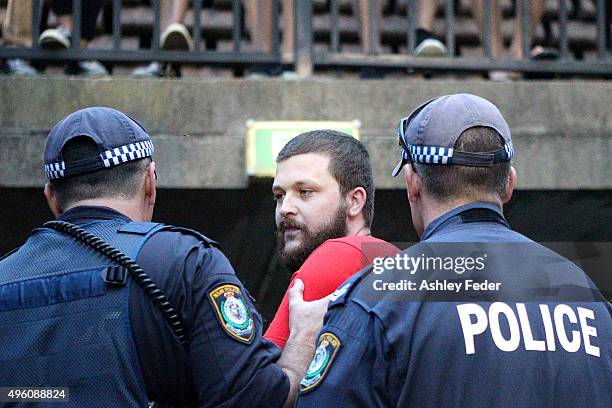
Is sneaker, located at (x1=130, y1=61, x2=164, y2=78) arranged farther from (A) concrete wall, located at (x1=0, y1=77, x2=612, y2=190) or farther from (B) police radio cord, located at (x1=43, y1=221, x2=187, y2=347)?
(B) police radio cord, located at (x1=43, y1=221, x2=187, y2=347)

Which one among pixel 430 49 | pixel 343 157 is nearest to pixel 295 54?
pixel 430 49

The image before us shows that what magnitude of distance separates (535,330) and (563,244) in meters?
4.26

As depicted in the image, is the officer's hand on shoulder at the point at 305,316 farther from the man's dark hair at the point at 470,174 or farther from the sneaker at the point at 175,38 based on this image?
the sneaker at the point at 175,38

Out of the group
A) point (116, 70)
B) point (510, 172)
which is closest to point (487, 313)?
point (510, 172)

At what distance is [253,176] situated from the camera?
5652 millimetres

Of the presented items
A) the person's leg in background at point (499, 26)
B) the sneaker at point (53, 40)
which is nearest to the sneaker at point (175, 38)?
the sneaker at point (53, 40)

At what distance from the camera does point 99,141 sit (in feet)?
9.72

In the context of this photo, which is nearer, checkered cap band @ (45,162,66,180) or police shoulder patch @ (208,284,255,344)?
police shoulder patch @ (208,284,255,344)

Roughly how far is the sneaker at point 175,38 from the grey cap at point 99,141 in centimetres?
308

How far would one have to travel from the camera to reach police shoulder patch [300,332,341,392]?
2473 mm

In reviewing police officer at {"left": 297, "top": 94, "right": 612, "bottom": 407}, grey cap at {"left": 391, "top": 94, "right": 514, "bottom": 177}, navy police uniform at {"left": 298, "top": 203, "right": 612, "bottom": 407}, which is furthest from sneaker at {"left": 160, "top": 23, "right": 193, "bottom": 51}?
navy police uniform at {"left": 298, "top": 203, "right": 612, "bottom": 407}

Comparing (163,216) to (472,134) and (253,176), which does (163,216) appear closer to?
(253,176)

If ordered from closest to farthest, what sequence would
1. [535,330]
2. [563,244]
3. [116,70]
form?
[535,330], [563,244], [116,70]

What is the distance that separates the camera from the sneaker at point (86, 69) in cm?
611
